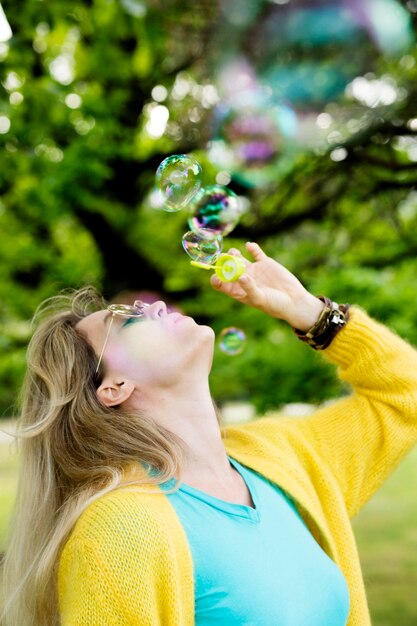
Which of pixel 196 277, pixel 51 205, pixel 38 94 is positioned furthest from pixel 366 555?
pixel 38 94

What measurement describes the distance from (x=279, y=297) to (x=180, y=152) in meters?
3.95

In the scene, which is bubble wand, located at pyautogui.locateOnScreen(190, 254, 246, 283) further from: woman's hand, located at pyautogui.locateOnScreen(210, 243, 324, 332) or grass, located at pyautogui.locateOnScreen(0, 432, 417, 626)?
grass, located at pyautogui.locateOnScreen(0, 432, 417, 626)

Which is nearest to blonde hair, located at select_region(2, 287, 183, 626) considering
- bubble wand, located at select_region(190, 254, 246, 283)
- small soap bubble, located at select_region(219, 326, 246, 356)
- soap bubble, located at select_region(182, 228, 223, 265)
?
bubble wand, located at select_region(190, 254, 246, 283)

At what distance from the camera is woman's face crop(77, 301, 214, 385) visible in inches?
74.2

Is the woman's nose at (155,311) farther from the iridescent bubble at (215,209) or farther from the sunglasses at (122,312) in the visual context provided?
the iridescent bubble at (215,209)

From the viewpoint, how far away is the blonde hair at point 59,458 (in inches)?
66.8

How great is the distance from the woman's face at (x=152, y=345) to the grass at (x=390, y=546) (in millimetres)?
1691

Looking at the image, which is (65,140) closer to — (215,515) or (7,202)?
(7,202)

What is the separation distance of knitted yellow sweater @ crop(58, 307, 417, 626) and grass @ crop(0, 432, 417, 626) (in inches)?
70.6

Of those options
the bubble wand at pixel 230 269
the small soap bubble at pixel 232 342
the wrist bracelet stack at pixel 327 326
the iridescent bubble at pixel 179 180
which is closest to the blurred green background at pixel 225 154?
the small soap bubble at pixel 232 342

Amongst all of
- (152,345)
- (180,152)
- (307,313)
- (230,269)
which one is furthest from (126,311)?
(180,152)

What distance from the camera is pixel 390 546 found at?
7020 mm

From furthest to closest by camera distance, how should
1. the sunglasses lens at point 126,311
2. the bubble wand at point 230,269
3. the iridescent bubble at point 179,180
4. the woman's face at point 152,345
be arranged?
the iridescent bubble at point 179,180 < the bubble wand at point 230,269 < the sunglasses lens at point 126,311 < the woman's face at point 152,345

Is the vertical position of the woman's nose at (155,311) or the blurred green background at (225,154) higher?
the blurred green background at (225,154)
